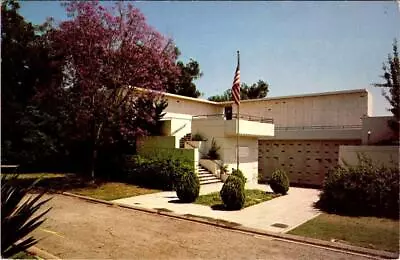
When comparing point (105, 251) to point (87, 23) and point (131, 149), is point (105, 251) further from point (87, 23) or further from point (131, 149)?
point (131, 149)

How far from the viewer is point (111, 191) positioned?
13.7m

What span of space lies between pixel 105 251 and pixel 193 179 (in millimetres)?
5793

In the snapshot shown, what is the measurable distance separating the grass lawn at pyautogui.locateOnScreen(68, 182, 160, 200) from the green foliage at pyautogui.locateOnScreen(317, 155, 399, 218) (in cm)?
721

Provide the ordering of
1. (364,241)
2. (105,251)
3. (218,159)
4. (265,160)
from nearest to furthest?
(105,251), (364,241), (218,159), (265,160)

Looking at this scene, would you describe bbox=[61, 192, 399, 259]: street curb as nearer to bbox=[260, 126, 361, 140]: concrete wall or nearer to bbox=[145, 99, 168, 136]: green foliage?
bbox=[145, 99, 168, 136]: green foliage

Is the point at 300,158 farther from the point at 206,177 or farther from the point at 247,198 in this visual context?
the point at 247,198

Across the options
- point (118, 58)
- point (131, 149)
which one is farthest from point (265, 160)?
point (118, 58)

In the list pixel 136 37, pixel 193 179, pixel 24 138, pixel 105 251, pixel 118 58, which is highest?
pixel 136 37

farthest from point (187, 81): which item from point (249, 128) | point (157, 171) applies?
point (157, 171)

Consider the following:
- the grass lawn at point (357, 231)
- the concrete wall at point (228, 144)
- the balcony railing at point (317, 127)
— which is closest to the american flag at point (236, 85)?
the concrete wall at point (228, 144)

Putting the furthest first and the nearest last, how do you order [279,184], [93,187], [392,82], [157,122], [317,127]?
[317,127], [157,122], [93,187], [279,184], [392,82]

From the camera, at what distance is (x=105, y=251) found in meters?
6.03

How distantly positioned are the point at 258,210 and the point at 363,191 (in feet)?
10.3

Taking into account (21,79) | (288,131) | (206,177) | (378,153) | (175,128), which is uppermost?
(21,79)
